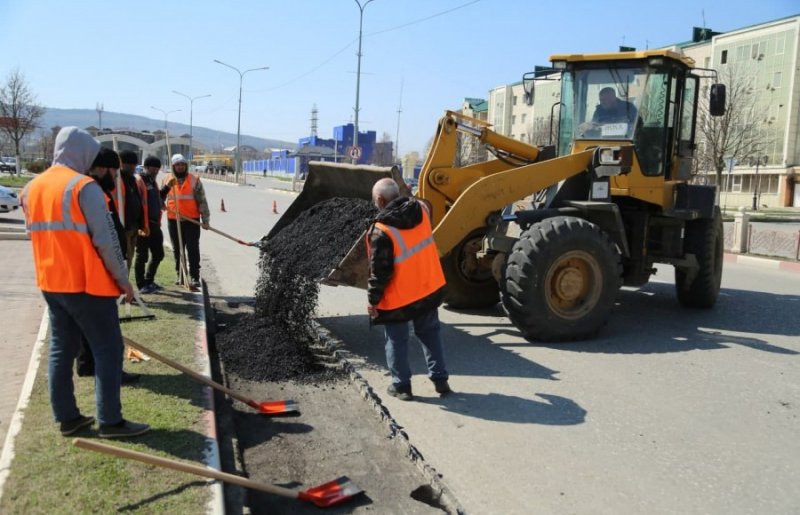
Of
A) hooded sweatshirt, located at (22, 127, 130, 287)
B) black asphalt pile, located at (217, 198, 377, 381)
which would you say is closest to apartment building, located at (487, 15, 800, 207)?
black asphalt pile, located at (217, 198, 377, 381)

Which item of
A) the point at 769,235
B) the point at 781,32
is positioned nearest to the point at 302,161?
the point at 781,32

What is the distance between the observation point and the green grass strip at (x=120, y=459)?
3.19m

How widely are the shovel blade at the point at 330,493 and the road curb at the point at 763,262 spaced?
13.6 meters

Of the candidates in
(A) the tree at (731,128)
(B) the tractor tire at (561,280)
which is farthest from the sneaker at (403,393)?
(A) the tree at (731,128)

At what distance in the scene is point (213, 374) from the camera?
5.77 meters

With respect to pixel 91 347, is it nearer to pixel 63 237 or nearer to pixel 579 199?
pixel 63 237

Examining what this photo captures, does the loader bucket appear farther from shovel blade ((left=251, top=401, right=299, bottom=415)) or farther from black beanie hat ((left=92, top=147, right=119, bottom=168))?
black beanie hat ((left=92, top=147, right=119, bottom=168))

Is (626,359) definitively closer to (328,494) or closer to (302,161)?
(328,494)

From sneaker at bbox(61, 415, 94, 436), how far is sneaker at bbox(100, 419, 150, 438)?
0.16m

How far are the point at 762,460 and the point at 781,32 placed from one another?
52.4m

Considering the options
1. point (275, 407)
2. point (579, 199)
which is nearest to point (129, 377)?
point (275, 407)

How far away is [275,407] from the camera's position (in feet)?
15.9

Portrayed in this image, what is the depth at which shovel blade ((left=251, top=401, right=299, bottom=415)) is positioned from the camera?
480cm

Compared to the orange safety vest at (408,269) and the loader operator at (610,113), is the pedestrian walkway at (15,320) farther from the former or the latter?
the loader operator at (610,113)
